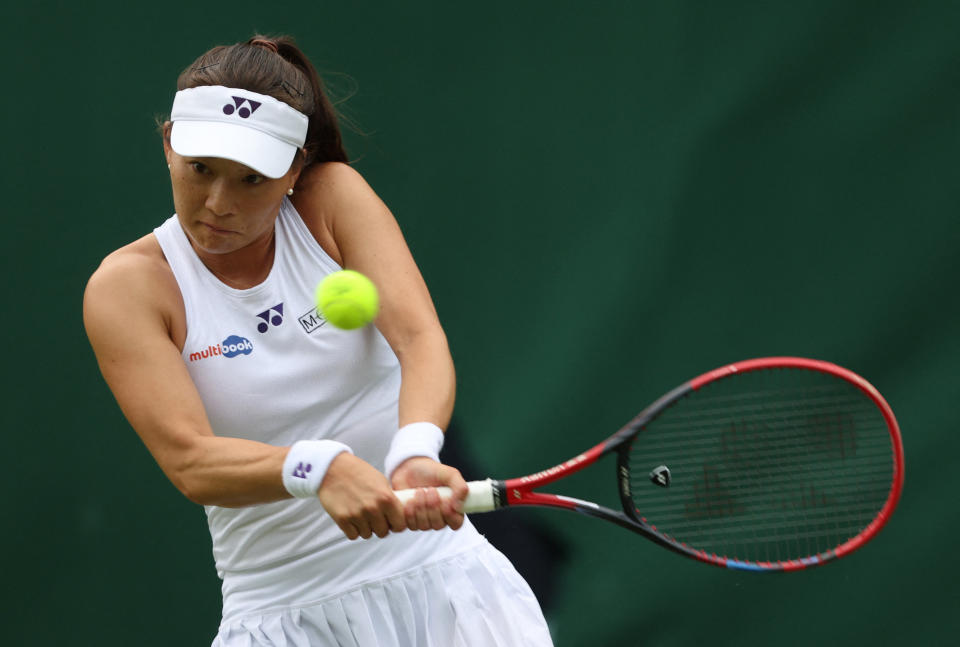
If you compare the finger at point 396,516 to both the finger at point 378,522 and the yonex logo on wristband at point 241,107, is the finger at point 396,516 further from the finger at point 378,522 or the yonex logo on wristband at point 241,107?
the yonex logo on wristband at point 241,107

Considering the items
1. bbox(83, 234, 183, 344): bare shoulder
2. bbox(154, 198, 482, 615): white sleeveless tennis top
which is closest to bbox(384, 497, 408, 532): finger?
bbox(154, 198, 482, 615): white sleeveless tennis top

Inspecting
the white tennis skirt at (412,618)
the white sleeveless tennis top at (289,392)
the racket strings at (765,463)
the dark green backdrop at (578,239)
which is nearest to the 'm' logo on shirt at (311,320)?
the white sleeveless tennis top at (289,392)

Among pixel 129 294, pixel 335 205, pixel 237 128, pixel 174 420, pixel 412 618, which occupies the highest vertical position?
pixel 237 128

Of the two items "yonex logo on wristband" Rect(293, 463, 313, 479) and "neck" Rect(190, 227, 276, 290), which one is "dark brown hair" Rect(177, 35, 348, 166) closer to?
"neck" Rect(190, 227, 276, 290)

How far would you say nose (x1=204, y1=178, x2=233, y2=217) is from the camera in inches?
72.7

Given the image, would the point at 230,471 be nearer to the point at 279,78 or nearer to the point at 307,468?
the point at 307,468

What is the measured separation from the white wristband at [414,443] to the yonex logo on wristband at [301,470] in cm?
13

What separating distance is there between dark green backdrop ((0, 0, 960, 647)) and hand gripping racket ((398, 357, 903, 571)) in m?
0.24

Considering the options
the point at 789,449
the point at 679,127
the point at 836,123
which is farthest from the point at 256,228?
the point at 836,123

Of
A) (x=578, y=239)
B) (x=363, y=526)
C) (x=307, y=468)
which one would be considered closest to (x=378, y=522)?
(x=363, y=526)

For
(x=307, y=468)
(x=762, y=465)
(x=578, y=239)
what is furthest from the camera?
(x=578, y=239)

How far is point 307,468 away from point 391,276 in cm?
38

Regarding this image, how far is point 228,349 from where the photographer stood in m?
1.93

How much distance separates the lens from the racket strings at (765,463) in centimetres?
231
